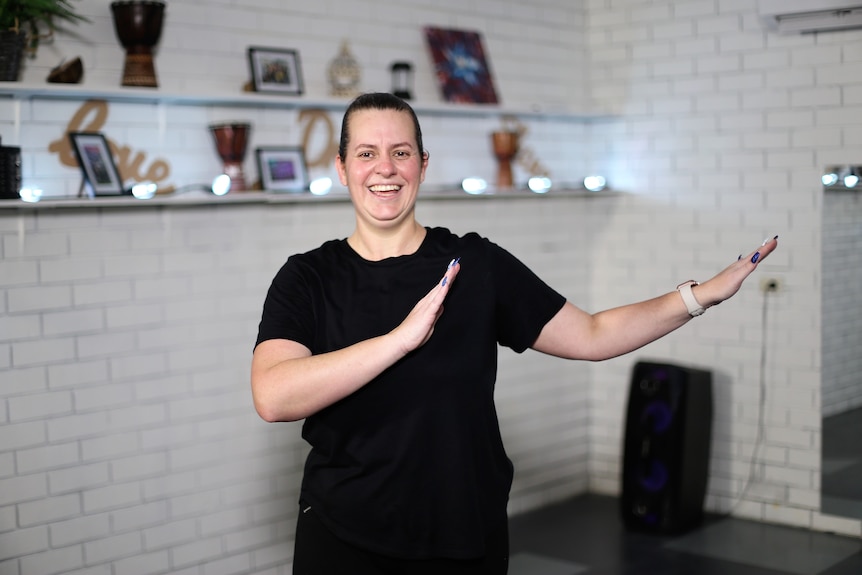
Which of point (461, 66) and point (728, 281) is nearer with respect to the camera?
point (728, 281)

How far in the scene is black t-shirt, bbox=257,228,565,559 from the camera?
208 cm

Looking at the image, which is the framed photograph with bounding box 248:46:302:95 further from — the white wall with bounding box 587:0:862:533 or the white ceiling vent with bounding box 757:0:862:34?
the white ceiling vent with bounding box 757:0:862:34

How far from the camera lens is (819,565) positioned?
477cm

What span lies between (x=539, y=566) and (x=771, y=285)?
6.04 ft

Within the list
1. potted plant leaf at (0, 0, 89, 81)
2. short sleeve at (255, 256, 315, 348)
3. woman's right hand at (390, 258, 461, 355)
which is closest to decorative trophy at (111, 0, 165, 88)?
potted plant leaf at (0, 0, 89, 81)

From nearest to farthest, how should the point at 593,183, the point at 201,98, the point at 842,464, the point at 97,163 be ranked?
the point at 97,163 < the point at 201,98 < the point at 842,464 < the point at 593,183

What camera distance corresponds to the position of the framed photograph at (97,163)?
3828 mm

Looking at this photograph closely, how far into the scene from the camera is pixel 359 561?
6.93ft

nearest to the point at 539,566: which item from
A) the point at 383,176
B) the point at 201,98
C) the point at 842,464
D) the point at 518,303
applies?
the point at 842,464

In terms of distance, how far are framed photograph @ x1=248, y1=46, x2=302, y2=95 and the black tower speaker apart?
2.30 m

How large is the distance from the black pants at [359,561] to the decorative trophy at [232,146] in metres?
2.24

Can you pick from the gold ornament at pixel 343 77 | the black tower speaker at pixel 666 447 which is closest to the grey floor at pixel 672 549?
the black tower speaker at pixel 666 447

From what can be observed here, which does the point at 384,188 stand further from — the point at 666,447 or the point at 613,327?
the point at 666,447

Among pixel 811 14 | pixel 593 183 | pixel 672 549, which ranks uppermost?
pixel 811 14
